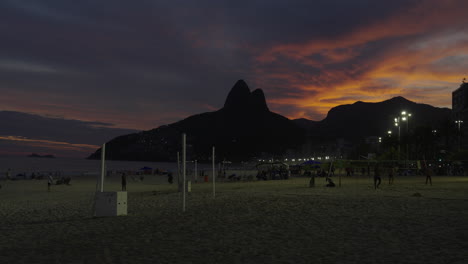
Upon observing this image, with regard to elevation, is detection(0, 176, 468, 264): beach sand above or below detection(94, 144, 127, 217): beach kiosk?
below

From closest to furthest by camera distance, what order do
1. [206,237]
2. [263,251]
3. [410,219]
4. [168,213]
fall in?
[263,251], [206,237], [410,219], [168,213]

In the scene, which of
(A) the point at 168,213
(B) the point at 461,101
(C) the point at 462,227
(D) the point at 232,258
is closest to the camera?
(D) the point at 232,258

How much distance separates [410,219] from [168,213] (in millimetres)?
6993

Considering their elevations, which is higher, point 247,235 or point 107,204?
point 107,204

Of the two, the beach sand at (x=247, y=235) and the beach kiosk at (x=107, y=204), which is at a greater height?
the beach kiosk at (x=107, y=204)

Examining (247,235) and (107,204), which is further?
(107,204)

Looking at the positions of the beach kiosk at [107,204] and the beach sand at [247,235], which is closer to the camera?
the beach sand at [247,235]

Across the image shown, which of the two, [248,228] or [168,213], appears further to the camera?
[168,213]

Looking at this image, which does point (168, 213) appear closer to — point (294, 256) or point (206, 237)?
point (206, 237)

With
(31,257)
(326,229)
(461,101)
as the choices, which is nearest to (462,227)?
(326,229)

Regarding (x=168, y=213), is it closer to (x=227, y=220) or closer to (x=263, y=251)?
(x=227, y=220)

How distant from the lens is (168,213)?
1219cm

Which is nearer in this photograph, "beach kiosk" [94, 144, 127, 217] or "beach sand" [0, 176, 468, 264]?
"beach sand" [0, 176, 468, 264]

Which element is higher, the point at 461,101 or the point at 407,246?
the point at 461,101
